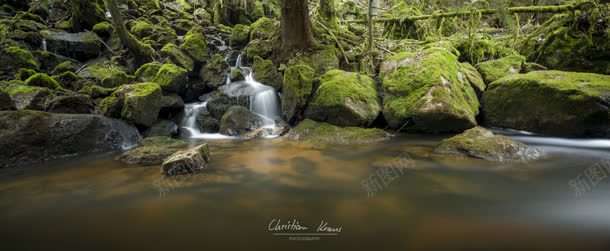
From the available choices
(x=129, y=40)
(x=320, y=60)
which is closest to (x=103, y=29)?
(x=129, y=40)

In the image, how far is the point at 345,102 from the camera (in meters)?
6.99

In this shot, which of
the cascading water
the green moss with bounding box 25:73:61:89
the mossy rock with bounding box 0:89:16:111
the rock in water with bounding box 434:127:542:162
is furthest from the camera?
the cascading water

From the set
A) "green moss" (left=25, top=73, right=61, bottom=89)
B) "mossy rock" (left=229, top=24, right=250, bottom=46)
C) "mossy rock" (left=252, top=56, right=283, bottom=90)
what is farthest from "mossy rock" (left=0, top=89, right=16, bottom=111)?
"mossy rock" (left=229, top=24, right=250, bottom=46)

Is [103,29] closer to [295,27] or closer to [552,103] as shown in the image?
[295,27]

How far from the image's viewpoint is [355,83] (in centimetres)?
752

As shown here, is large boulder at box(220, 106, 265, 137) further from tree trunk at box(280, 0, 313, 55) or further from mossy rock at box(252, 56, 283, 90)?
tree trunk at box(280, 0, 313, 55)

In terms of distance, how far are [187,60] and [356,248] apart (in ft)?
31.0

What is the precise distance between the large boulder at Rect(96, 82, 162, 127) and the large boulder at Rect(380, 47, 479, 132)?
5668 mm

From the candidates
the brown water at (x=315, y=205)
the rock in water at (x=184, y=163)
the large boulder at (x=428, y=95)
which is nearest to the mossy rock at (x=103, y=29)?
the brown water at (x=315, y=205)

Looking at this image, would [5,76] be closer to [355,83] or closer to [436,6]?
[355,83]

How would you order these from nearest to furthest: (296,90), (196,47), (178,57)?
(296,90) < (178,57) < (196,47)

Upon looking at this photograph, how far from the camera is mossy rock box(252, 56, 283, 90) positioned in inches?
372

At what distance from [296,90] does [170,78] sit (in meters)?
3.72

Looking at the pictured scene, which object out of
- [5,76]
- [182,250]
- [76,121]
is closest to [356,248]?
[182,250]
